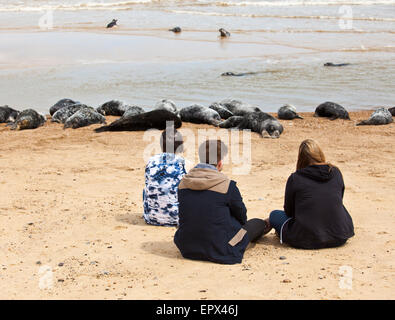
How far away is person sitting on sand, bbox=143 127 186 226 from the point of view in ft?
21.2

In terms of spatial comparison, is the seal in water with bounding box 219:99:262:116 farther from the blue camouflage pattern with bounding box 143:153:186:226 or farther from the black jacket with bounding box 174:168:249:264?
the black jacket with bounding box 174:168:249:264

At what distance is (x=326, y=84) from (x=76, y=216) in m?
11.1

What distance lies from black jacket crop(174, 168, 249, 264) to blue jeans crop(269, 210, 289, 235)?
2.03 ft

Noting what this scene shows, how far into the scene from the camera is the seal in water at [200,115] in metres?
12.7

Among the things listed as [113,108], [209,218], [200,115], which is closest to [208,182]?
[209,218]

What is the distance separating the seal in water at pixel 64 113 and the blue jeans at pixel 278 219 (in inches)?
313

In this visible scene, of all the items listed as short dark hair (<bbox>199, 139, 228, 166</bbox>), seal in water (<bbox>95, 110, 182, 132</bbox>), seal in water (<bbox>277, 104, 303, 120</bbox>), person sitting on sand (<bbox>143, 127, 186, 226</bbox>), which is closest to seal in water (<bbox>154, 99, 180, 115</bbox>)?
seal in water (<bbox>95, 110, 182, 132</bbox>)

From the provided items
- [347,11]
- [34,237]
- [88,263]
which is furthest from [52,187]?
[347,11]

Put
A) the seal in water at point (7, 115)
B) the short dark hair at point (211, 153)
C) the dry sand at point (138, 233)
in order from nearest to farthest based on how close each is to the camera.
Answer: the dry sand at point (138, 233) < the short dark hair at point (211, 153) < the seal in water at point (7, 115)

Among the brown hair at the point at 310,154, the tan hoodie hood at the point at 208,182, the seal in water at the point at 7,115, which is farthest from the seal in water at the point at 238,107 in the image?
the tan hoodie hood at the point at 208,182

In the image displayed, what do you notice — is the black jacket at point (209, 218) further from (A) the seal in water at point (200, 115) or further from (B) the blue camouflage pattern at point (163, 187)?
(A) the seal in water at point (200, 115)

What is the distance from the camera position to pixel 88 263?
17.5 feet

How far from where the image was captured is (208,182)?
5.32 meters

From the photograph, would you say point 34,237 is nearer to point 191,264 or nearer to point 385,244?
point 191,264
